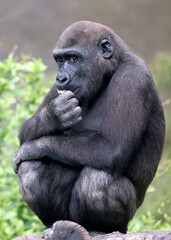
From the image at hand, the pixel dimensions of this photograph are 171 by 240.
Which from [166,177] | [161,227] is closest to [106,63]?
[161,227]

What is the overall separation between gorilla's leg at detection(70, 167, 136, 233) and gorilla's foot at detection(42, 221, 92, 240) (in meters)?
0.52

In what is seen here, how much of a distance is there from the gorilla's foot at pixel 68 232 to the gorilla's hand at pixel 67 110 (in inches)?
35.4

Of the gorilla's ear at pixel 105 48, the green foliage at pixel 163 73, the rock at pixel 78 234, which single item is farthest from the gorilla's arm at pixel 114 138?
the green foliage at pixel 163 73

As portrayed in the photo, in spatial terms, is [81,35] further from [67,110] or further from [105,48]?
[67,110]

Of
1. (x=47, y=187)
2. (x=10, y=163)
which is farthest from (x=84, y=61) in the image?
(x=10, y=163)

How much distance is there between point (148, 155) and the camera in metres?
3.96

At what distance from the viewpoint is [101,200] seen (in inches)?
145

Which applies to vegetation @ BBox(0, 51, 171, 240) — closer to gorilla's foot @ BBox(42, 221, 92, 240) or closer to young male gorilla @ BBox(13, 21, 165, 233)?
young male gorilla @ BBox(13, 21, 165, 233)

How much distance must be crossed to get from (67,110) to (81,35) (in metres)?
0.65

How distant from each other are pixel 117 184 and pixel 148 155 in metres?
0.40

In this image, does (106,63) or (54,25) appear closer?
(106,63)

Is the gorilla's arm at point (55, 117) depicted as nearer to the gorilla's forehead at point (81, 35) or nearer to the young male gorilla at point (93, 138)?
the young male gorilla at point (93, 138)

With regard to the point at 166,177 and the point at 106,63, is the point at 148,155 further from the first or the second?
the point at 166,177

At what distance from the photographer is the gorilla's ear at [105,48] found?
402 cm
